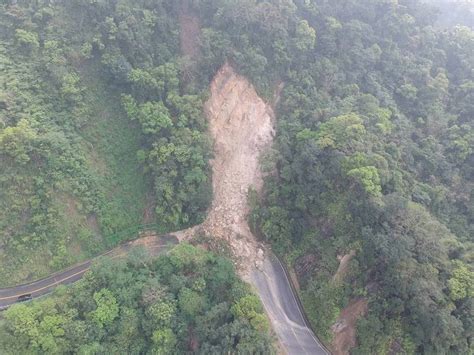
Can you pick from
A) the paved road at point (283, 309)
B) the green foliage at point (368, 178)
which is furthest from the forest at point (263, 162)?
the paved road at point (283, 309)

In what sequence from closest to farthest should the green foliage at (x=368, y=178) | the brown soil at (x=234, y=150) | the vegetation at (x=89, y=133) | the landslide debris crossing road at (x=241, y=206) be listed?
the green foliage at (x=368, y=178) < the landslide debris crossing road at (x=241, y=206) < the vegetation at (x=89, y=133) < the brown soil at (x=234, y=150)

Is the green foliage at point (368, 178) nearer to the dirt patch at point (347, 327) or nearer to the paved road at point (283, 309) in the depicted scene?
the dirt patch at point (347, 327)

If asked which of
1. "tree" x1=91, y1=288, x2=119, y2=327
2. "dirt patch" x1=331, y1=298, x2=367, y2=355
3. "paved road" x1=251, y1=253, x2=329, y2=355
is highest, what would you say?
"dirt patch" x1=331, y1=298, x2=367, y2=355

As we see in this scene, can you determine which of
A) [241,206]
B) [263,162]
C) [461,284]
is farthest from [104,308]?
[461,284]

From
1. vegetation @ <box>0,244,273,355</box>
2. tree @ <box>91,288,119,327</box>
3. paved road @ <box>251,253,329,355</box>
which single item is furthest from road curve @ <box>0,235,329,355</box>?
tree @ <box>91,288,119,327</box>

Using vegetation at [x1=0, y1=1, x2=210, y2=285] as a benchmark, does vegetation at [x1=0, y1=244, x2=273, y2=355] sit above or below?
below

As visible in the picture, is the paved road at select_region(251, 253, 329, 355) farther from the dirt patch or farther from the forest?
the dirt patch
